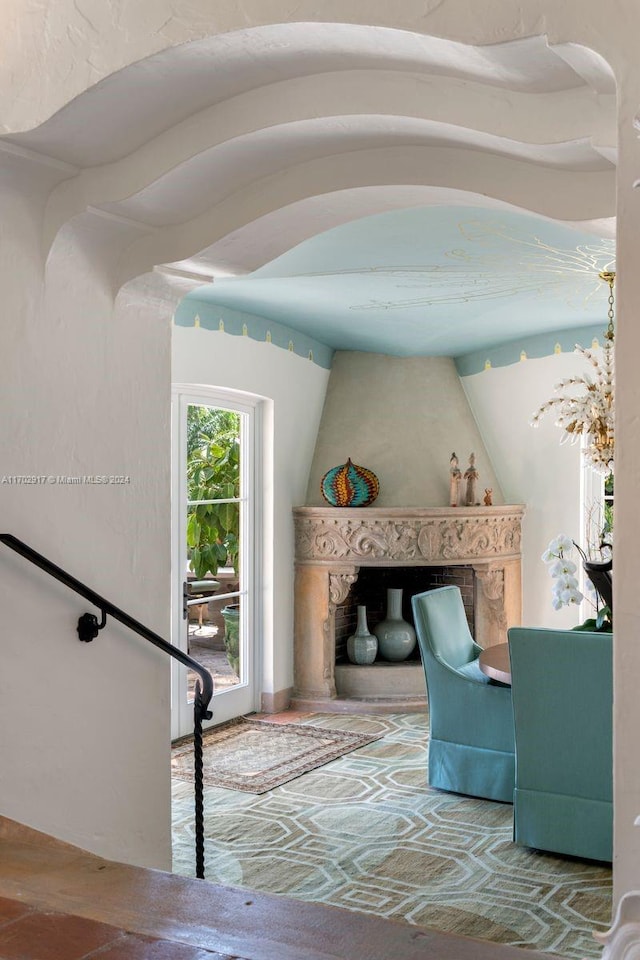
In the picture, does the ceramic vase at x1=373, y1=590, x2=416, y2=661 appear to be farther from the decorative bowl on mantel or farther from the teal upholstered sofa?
the teal upholstered sofa

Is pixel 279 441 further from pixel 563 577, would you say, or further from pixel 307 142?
pixel 307 142

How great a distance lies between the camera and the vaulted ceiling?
6.84ft

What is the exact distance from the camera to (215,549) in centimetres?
621

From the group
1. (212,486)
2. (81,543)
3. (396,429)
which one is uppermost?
(396,429)

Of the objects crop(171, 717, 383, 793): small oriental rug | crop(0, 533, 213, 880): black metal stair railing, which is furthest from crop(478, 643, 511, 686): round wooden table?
crop(0, 533, 213, 880): black metal stair railing

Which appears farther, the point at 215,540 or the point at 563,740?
the point at 215,540

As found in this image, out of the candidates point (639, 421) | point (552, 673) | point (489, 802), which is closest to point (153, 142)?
point (639, 421)

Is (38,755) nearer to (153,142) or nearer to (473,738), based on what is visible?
(153,142)

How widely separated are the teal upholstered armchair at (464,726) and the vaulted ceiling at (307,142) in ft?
8.14

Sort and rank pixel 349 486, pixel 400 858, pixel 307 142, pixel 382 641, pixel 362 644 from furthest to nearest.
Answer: pixel 382 641, pixel 362 644, pixel 349 486, pixel 400 858, pixel 307 142

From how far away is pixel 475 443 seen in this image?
753 cm

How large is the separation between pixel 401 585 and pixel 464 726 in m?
2.85

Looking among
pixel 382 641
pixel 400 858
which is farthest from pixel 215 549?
pixel 400 858

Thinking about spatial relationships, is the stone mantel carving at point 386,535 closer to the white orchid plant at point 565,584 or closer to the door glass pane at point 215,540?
the door glass pane at point 215,540
